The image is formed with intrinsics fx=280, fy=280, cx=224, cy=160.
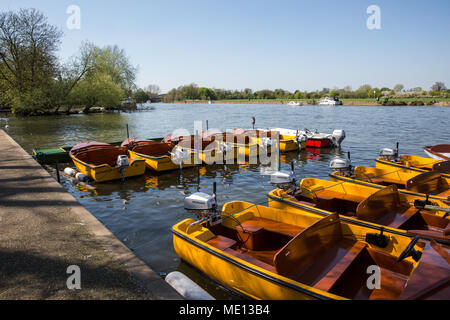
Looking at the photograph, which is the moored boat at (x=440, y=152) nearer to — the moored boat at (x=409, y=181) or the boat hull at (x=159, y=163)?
the moored boat at (x=409, y=181)

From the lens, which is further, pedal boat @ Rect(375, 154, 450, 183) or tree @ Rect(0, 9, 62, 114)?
tree @ Rect(0, 9, 62, 114)

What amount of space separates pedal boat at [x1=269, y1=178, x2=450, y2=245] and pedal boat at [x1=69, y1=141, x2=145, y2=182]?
26.8 feet

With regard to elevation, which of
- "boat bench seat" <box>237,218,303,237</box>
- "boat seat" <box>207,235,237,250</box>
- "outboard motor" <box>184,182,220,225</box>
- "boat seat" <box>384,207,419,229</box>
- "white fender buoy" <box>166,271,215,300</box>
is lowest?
"white fender buoy" <box>166,271,215,300</box>

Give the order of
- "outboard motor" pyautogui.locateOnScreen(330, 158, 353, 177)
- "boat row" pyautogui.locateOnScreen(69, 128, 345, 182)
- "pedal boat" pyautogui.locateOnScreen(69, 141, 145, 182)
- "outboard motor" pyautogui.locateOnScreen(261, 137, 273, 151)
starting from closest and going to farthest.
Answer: "outboard motor" pyautogui.locateOnScreen(330, 158, 353, 177) < "pedal boat" pyautogui.locateOnScreen(69, 141, 145, 182) < "boat row" pyautogui.locateOnScreen(69, 128, 345, 182) < "outboard motor" pyautogui.locateOnScreen(261, 137, 273, 151)

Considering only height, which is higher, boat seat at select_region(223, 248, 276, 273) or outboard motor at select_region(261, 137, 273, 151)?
outboard motor at select_region(261, 137, 273, 151)

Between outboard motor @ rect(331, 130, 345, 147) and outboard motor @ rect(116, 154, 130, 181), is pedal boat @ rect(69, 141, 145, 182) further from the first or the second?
outboard motor @ rect(331, 130, 345, 147)

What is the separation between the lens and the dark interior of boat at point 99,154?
15.4m

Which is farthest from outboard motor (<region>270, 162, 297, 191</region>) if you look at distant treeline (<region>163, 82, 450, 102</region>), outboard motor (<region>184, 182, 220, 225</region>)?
distant treeline (<region>163, 82, 450, 102</region>)

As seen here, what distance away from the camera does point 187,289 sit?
4887 mm

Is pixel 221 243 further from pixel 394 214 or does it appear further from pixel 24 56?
Result: pixel 24 56

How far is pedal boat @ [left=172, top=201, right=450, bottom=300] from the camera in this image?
14.4 ft

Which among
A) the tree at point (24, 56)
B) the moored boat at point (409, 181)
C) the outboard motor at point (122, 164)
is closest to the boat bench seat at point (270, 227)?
the moored boat at point (409, 181)

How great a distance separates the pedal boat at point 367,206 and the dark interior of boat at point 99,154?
10869 millimetres

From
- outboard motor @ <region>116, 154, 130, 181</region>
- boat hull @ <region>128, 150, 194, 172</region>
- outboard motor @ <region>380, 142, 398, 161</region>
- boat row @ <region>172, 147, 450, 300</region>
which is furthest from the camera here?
boat hull @ <region>128, 150, 194, 172</region>
